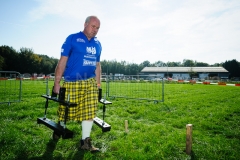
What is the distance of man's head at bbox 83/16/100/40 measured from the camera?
127 inches

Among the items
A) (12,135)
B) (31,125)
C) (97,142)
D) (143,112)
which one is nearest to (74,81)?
(97,142)

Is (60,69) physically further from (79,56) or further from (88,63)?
(88,63)

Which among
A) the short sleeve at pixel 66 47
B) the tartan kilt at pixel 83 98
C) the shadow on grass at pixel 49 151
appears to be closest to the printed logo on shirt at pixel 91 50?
the short sleeve at pixel 66 47

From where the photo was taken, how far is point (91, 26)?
10.6ft

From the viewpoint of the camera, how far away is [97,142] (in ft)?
12.4

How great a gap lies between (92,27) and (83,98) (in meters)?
1.37

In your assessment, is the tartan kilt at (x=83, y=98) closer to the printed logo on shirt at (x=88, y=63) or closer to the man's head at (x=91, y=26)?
the printed logo on shirt at (x=88, y=63)

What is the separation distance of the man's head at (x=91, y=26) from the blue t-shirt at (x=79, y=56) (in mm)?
105

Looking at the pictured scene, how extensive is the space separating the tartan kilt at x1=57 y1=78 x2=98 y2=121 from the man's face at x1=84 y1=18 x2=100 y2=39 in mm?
917

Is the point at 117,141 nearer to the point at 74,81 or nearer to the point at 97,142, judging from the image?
the point at 97,142

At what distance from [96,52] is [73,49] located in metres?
0.50

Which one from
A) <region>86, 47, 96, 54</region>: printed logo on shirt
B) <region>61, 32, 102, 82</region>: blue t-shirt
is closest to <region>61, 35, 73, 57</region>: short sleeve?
<region>61, 32, 102, 82</region>: blue t-shirt

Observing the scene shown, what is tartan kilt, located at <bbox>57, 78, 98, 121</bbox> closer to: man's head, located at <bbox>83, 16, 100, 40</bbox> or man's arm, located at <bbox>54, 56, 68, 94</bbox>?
man's arm, located at <bbox>54, 56, 68, 94</bbox>

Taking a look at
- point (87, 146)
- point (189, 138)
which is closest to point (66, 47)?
point (87, 146)
